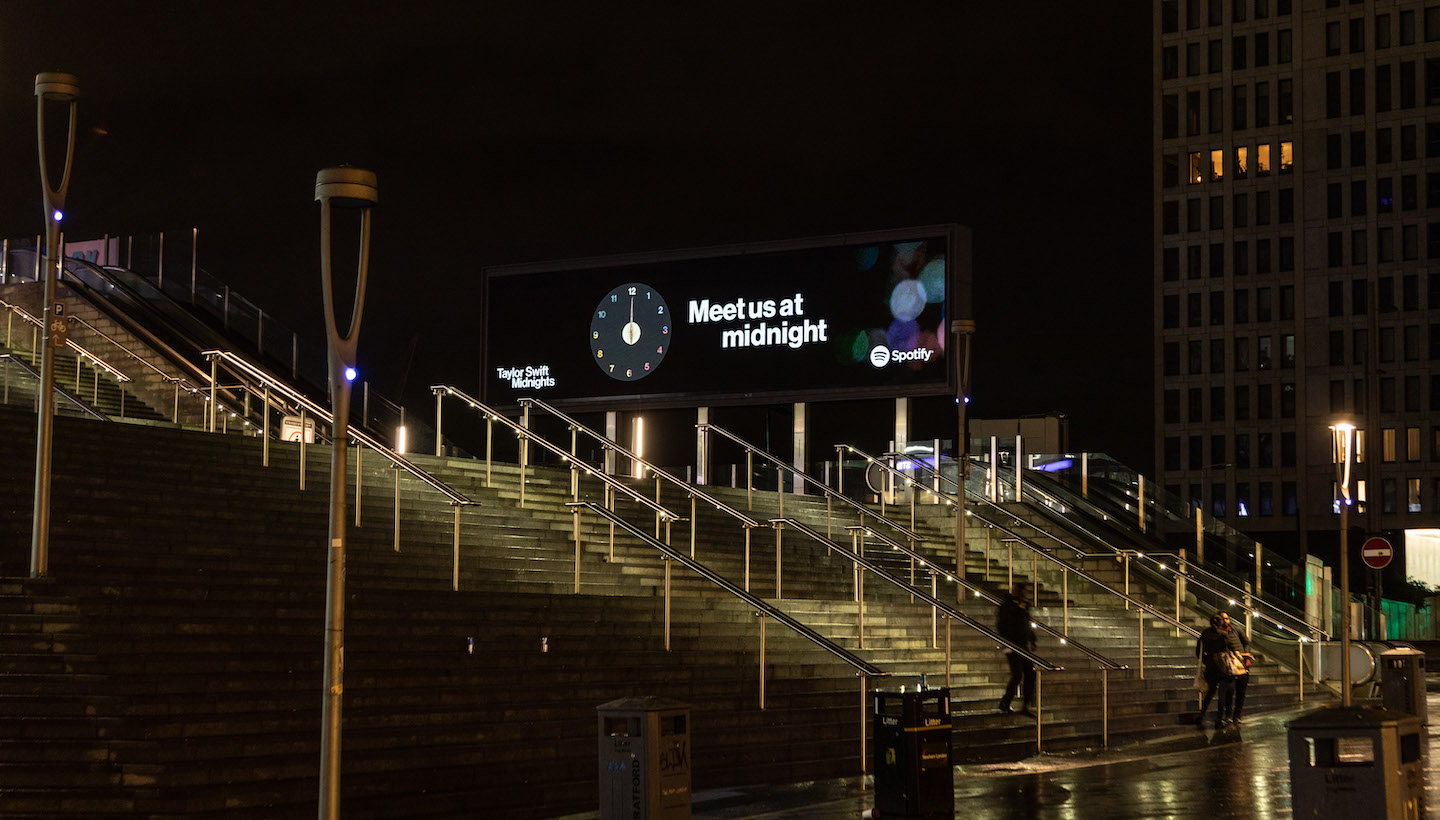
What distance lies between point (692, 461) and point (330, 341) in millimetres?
25673

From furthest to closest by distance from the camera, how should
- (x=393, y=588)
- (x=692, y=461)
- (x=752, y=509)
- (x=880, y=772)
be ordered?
1. (x=692, y=461)
2. (x=752, y=509)
3. (x=393, y=588)
4. (x=880, y=772)

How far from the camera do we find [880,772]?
42.3 feet

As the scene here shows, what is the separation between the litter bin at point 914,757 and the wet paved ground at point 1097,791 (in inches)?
10.0

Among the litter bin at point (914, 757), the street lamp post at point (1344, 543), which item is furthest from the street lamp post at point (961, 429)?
the litter bin at point (914, 757)

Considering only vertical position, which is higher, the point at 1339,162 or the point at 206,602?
the point at 1339,162

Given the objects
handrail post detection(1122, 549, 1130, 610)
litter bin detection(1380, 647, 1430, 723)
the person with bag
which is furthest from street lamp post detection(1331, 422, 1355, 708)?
handrail post detection(1122, 549, 1130, 610)

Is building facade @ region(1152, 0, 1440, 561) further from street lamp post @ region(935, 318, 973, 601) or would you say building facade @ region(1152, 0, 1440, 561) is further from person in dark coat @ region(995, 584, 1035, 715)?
person in dark coat @ region(995, 584, 1035, 715)

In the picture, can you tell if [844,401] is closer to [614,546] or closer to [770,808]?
[614,546]

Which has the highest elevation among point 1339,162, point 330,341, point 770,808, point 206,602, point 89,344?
point 1339,162

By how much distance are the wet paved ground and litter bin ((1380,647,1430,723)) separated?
1930 millimetres

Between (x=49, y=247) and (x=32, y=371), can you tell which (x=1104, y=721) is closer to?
(x=49, y=247)

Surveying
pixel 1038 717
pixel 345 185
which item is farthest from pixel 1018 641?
pixel 345 185

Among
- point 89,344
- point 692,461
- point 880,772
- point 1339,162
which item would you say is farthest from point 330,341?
point 1339,162

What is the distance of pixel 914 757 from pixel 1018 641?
589 cm
